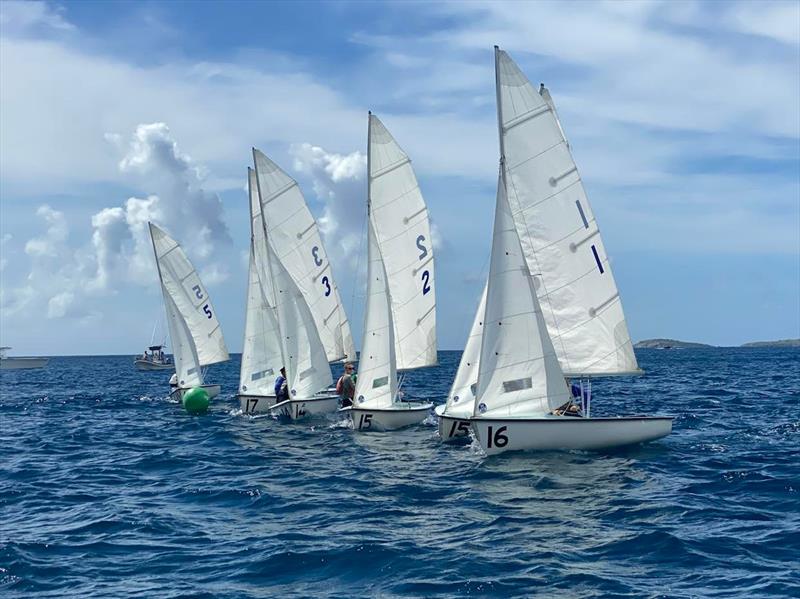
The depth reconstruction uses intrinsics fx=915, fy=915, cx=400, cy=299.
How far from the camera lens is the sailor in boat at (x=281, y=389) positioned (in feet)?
106

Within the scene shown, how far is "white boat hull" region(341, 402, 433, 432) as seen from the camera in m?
26.8

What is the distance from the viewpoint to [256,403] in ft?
116

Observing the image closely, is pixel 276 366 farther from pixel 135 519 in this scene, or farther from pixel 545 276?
pixel 135 519

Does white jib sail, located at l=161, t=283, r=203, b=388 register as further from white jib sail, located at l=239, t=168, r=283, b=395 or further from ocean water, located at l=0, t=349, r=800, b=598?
ocean water, located at l=0, t=349, r=800, b=598

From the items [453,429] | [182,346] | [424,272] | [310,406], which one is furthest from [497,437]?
[182,346]

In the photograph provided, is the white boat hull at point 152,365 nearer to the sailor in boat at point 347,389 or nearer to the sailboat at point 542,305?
the sailor in boat at point 347,389

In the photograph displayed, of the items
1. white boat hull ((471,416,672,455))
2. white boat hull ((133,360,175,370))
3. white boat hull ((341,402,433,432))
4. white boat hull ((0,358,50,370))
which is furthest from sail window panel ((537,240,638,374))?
white boat hull ((0,358,50,370))

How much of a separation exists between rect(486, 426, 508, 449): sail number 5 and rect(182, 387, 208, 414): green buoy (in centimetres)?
1985

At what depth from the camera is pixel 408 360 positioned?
2886 cm

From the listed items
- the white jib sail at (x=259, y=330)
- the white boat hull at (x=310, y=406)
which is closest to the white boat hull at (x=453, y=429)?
the white boat hull at (x=310, y=406)

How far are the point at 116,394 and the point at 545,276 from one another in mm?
39310

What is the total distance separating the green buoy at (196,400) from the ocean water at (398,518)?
9858 millimetres

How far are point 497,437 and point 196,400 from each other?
66.4ft

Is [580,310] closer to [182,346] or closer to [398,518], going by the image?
[398,518]
